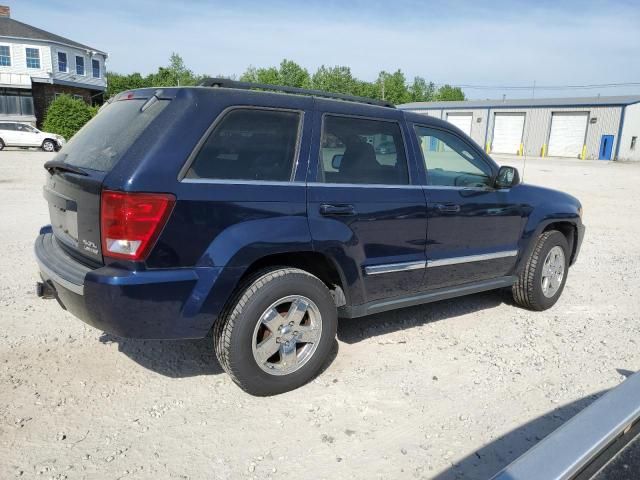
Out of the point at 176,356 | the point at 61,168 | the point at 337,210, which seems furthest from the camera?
the point at 176,356

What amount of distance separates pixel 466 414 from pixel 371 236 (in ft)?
4.34

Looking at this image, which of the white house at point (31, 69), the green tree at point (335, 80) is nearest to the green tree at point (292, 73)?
the green tree at point (335, 80)

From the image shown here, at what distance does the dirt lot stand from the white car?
23.7 m

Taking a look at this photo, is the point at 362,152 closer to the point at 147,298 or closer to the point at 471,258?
the point at 471,258

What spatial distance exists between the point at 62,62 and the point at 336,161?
140ft

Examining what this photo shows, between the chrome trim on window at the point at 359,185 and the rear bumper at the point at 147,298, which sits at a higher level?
the chrome trim on window at the point at 359,185

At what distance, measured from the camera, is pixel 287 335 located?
343 cm

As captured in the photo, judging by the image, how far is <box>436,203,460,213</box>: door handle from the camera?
4121 mm

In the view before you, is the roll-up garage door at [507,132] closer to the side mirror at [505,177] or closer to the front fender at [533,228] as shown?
the front fender at [533,228]

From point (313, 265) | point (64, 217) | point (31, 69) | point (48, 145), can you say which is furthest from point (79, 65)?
point (313, 265)

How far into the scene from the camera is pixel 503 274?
488 centimetres

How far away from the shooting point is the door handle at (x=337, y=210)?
11.3 ft

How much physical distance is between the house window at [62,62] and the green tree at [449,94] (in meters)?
72.4

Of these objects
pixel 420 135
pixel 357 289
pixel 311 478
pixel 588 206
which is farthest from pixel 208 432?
pixel 588 206
